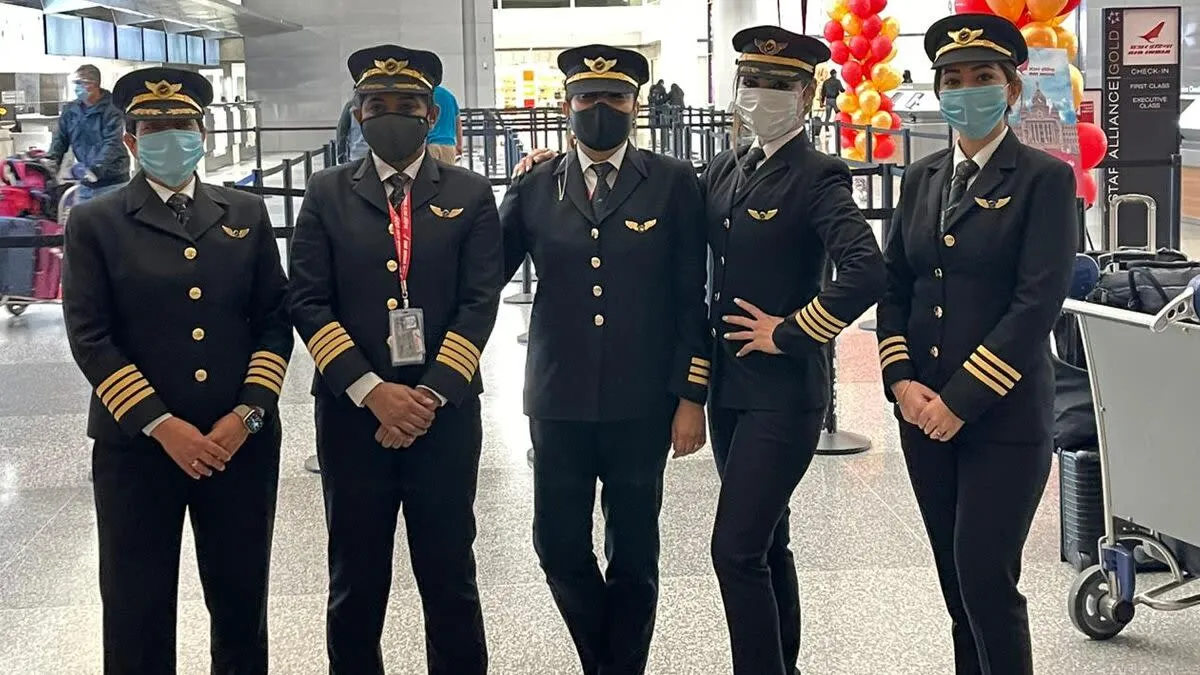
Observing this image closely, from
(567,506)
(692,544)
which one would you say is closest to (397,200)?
(567,506)

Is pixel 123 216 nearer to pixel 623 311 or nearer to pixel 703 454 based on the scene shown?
pixel 623 311

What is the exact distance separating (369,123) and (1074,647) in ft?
7.52

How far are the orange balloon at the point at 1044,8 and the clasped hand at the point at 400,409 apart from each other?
5.79 metres

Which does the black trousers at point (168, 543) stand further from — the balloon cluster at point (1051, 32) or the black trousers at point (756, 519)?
the balloon cluster at point (1051, 32)

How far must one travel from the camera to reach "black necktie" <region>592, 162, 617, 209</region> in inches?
116

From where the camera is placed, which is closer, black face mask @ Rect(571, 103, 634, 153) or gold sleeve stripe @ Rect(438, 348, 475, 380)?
gold sleeve stripe @ Rect(438, 348, 475, 380)

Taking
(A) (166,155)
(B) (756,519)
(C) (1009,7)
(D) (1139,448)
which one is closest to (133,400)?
(A) (166,155)

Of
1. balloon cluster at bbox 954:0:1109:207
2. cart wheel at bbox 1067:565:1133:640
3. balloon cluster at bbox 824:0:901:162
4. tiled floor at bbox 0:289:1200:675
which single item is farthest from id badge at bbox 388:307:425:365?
balloon cluster at bbox 824:0:901:162

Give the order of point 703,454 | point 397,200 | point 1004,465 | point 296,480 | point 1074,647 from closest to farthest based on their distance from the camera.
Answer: point 1004,465
point 397,200
point 1074,647
point 296,480
point 703,454

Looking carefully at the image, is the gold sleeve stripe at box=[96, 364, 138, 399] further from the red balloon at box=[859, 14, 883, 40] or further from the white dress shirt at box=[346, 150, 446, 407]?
the red balloon at box=[859, 14, 883, 40]

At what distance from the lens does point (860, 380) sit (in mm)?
7102

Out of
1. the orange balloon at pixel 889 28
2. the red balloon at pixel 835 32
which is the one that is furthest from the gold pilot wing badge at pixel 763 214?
the orange balloon at pixel 889 28

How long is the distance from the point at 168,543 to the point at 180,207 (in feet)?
2.24

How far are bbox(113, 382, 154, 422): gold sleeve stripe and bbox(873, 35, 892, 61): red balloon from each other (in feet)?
40.5
